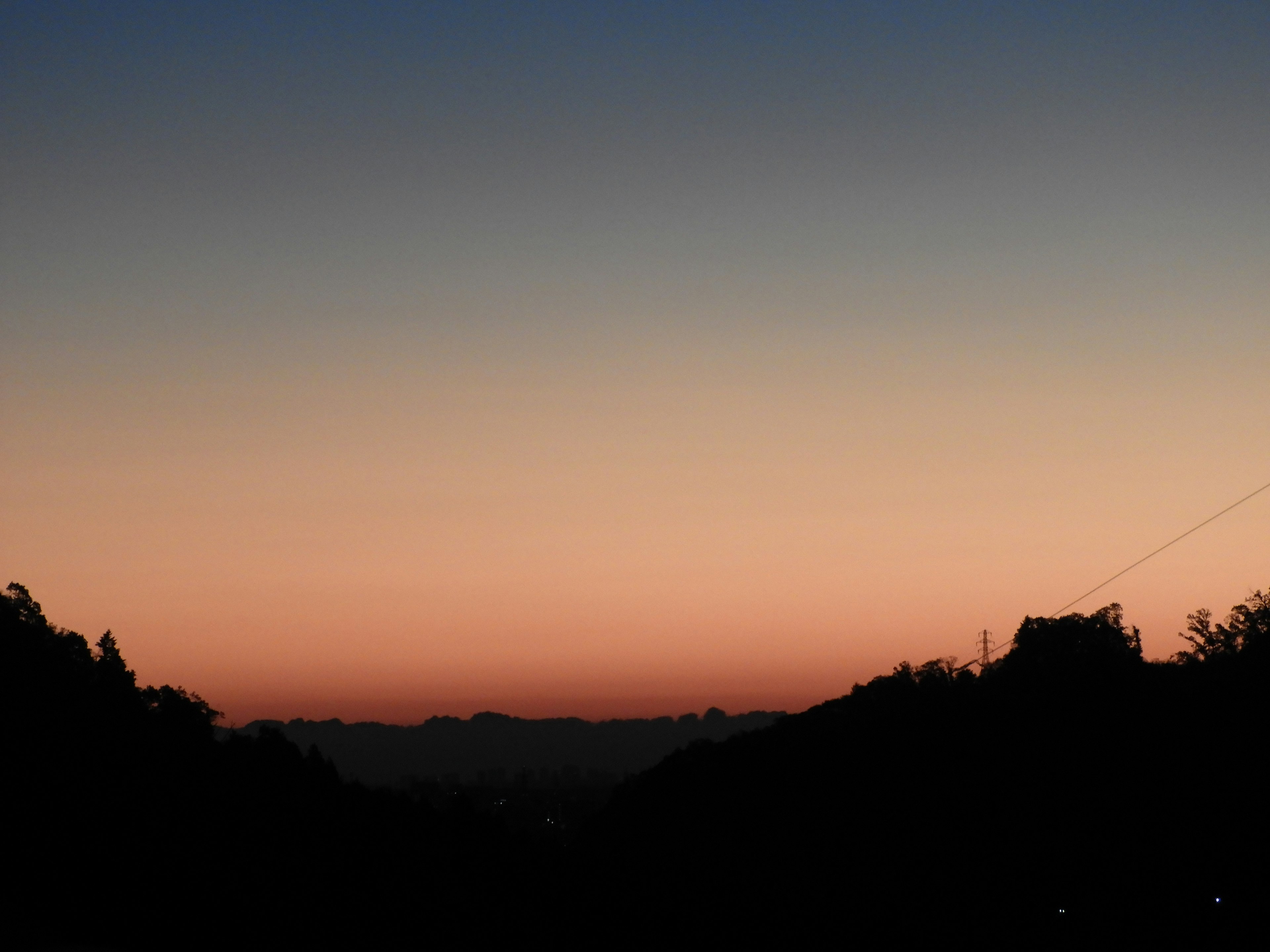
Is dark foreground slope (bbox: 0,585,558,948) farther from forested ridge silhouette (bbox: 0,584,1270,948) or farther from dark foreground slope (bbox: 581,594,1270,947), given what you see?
dark foreground slope (bbox: 581,594,1270,947)

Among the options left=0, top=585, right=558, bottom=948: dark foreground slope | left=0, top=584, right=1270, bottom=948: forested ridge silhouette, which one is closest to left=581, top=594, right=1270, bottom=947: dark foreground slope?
left=0, top=584, right=1270, bottom=948: forested ridge silhouette

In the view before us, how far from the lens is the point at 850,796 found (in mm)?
108125

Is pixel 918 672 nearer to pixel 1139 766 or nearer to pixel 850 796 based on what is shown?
pixel 850 796

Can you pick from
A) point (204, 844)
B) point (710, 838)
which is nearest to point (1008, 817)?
point (710, 838)

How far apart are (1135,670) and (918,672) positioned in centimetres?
5792

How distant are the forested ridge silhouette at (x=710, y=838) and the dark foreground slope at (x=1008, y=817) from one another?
9.9 inches

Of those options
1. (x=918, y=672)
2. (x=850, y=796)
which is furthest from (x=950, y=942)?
(x=918, y=672)

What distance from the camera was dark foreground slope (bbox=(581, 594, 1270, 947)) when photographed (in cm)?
7169

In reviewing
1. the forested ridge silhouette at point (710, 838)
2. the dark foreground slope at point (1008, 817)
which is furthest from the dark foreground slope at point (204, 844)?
the dark foreground slope at point (1008, 817)

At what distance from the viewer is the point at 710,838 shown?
108 meters

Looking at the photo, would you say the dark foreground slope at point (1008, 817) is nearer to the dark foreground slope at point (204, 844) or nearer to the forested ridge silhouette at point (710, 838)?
the forested ridge silhouette at point (710, 838)

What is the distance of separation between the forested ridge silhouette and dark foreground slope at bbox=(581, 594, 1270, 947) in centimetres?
25

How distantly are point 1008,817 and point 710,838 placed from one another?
27404mm

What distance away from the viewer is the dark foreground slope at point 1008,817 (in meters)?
71.7
